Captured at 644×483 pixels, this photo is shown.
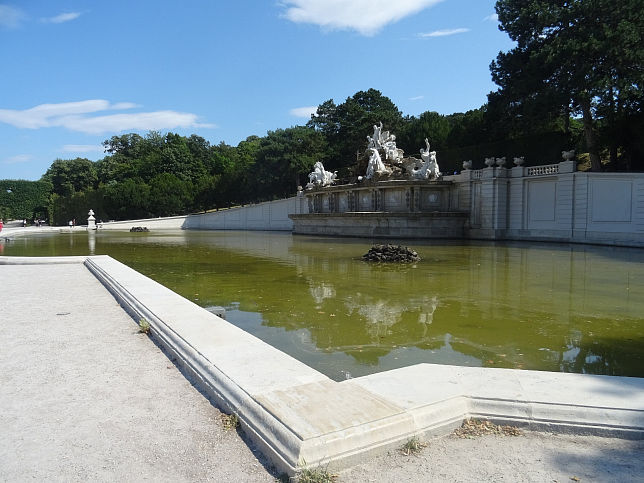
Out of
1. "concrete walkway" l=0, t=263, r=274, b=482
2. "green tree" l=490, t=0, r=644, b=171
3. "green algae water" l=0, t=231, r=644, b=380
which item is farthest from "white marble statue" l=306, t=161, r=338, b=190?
"concrete walkway" l=0, t=263, r=274, b=482

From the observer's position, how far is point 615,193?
23047mm

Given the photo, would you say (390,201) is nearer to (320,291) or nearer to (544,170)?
(544,170)

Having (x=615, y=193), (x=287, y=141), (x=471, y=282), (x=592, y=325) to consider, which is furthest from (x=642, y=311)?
(x=287, y=141)

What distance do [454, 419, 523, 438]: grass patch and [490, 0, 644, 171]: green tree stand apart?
972 inches

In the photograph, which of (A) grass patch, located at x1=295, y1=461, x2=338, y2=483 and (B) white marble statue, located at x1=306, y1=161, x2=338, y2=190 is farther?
(B) white marble statue, located at x1=306, y1=161, x2=338, y2=190

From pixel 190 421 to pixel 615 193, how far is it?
82.4ft

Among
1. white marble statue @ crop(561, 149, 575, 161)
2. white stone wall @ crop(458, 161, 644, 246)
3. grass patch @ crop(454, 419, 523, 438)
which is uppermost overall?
white marble statue @ crop(561, 149, 575, 161)

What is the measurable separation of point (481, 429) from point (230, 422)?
173 centimetres

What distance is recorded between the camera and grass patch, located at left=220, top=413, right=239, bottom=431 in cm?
327

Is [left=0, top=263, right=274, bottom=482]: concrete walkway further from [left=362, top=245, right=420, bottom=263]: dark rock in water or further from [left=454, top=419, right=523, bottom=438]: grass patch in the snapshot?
[left=362, top=245, right=420, bottom=263]: dark rock in water

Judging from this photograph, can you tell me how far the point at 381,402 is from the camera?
3.33 metres

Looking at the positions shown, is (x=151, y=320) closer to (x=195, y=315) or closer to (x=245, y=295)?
(x=195, y=315)

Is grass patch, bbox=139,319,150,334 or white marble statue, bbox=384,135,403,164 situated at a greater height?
white marble statue, bbox=384,135,403,164

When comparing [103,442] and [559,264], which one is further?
[559,264]
